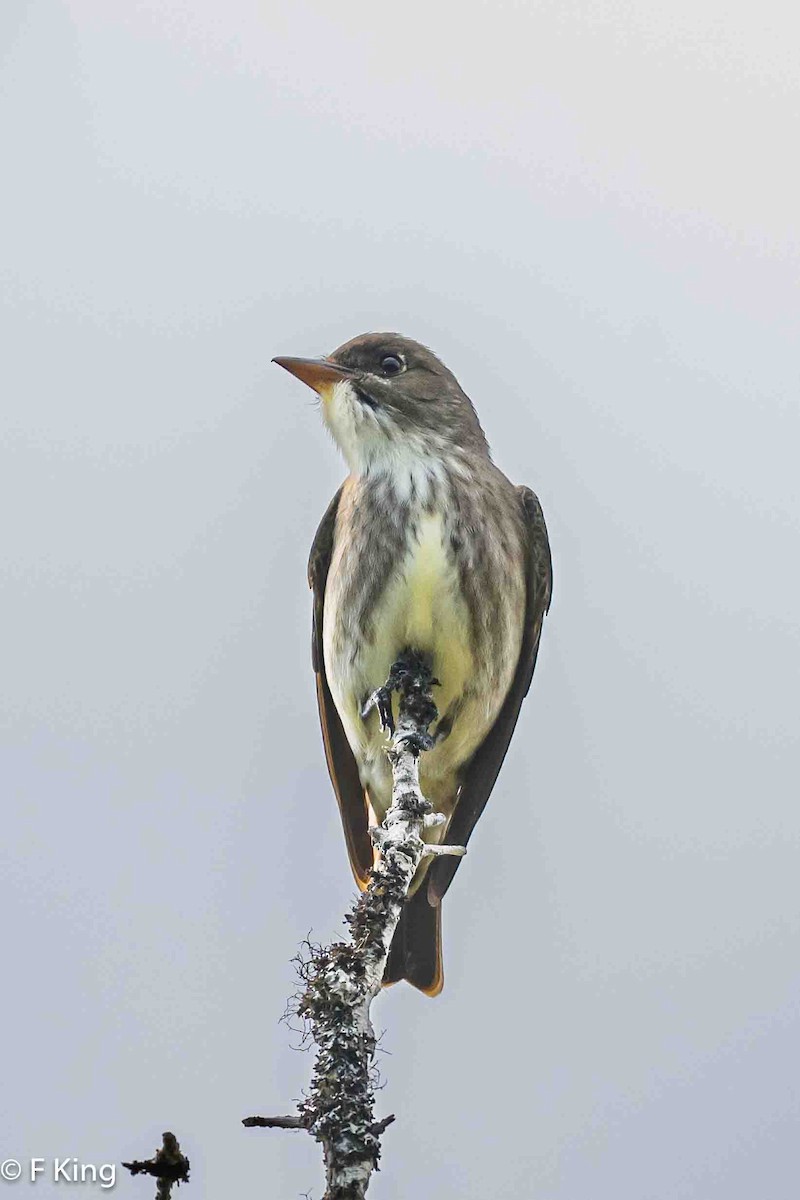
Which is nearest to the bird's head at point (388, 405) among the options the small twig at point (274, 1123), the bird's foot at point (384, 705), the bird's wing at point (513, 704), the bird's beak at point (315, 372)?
the bird's beak at point (315, 372)

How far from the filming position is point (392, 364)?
293 inches

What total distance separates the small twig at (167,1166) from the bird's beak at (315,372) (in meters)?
5.12

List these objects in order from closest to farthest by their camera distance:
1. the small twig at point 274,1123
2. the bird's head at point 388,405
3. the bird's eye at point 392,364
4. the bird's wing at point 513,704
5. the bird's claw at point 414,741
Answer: the small twig at point 274,1123 → the bird's claw at point 414,741 → the bird's head at point 388,405 → the bird's eye at point 392,364 → the bird's wing at point 513,704

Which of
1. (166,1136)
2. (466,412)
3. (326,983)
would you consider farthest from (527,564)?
(166,1136)

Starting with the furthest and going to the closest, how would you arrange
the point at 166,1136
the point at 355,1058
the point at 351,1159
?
1. the point at 355,1058
2. the point at 351,1159
3. the point at 166,1136

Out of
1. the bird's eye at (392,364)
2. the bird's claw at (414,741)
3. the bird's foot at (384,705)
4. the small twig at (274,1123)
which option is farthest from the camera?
the bird's eye at (392,364)

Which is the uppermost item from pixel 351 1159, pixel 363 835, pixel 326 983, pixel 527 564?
pixel 527 564

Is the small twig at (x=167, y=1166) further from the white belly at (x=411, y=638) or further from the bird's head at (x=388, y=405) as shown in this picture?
the bird's head at (x=388, y=405)

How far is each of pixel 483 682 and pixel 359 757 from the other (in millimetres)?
722

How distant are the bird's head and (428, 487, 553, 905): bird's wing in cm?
46

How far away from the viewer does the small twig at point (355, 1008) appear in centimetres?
308

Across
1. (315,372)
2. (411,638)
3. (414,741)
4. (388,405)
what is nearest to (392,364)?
(388,405)

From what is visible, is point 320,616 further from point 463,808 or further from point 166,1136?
point 166,1136

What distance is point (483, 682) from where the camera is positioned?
22.6 ft
